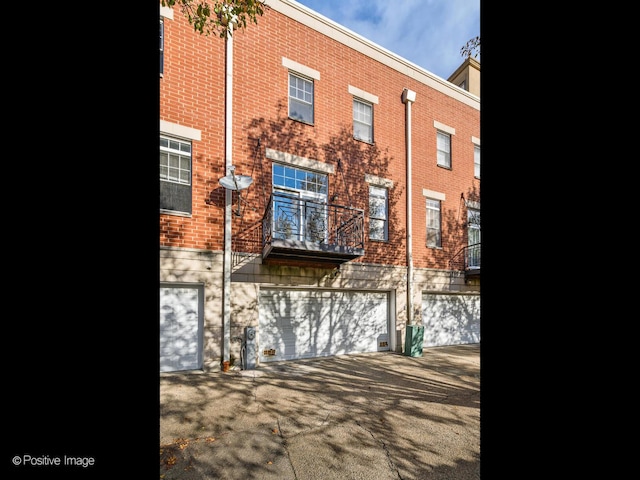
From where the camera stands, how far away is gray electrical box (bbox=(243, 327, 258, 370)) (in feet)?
29.6

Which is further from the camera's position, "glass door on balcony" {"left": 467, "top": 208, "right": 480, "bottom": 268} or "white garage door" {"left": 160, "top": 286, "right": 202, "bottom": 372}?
"glass door on balcony" {"left": 467, "top": 208, "right": 480, "bottom": 268}

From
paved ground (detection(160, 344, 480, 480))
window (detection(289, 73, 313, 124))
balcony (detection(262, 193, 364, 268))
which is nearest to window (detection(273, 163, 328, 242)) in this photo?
balcony (detection(262, 193, 364, 268))

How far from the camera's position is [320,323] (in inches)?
424

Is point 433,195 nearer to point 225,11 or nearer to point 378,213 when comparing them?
point 378,213

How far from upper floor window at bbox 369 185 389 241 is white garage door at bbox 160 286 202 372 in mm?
5972

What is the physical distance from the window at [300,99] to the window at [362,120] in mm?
1768

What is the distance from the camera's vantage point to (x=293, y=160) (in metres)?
10.5

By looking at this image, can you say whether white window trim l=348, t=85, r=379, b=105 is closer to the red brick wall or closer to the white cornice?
the red brick wall

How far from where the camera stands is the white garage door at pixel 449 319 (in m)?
13.2

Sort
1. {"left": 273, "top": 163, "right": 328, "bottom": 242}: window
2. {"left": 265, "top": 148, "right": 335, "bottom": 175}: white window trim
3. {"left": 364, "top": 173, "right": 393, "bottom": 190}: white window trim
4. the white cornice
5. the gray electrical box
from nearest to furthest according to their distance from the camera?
1. the gray electrical box
2. {"left": 273, "top": 163, "right": 328, "bottom": 242}: window
3. {"left": 265, "top": 148, "right": 335, "bottom": 175}: white window trim
4. the white cornice
5. {"left": 364, "top": 173, "right": 393, "bottom": 190}: white window trim

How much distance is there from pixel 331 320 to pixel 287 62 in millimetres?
8029

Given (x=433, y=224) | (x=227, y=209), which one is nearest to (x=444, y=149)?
(x=433, y=224)
